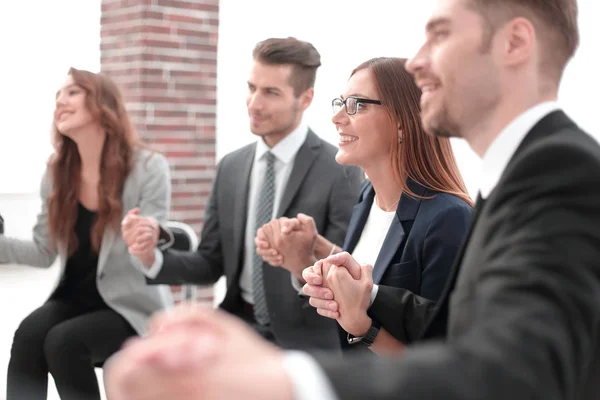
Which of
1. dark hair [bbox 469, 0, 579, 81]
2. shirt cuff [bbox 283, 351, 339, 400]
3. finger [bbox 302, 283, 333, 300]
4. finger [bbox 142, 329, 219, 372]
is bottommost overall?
finger [bbox 302, 283, 333, 300]

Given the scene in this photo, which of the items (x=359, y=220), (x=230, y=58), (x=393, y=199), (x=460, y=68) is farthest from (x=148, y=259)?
(x=230, y=58)

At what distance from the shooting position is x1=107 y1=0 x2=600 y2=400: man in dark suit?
82cm

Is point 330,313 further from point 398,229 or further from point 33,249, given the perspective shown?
point 33,249

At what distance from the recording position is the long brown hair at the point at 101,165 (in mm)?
3494

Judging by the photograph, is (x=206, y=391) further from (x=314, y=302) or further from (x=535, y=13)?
(x=314, y=302)

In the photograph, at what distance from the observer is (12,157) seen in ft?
22.6

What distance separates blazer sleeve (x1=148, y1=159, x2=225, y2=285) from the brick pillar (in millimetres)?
1399

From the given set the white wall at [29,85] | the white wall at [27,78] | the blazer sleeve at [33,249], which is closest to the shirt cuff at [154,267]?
the blazer sleeve at [33,249]

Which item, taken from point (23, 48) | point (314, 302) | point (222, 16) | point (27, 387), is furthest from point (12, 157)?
point (314, 302)

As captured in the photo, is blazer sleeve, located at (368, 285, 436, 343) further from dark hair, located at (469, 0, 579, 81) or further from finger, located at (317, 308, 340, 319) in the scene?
dark hair, located at (469, 0, 579, 81)

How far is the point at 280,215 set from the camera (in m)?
3.42

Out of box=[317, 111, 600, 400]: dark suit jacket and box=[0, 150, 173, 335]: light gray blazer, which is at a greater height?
box=[317, 111, 600, 400]: dark suit jacket

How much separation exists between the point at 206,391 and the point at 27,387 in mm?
2825

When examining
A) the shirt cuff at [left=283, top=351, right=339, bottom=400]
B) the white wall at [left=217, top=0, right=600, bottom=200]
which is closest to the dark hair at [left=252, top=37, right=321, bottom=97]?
the white wall at [left=217, top=0, right=600, bottom=200]
